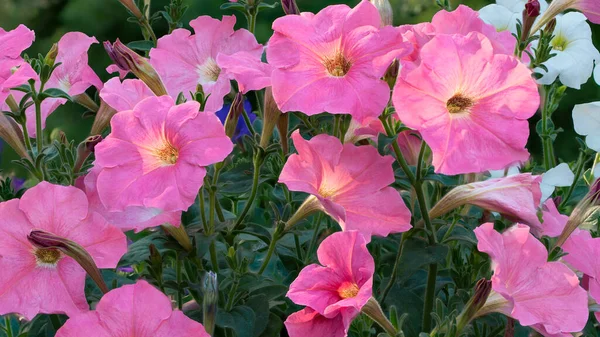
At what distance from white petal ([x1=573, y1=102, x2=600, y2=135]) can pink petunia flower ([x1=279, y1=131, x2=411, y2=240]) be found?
36cm

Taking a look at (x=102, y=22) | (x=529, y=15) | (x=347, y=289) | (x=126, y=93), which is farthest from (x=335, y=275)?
(x=102, y=22)

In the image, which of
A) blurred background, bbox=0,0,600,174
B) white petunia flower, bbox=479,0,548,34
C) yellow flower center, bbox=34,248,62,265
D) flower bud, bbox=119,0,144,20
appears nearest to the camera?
yellow flower center, bbox=34,248,62,265

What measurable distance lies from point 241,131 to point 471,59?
61 cm

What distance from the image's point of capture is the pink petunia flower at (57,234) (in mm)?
759

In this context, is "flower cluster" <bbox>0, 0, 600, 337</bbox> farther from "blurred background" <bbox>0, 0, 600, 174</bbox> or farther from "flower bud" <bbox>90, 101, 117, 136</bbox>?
"blurred background" <bbox>0, 0, 600, 174</bbox>

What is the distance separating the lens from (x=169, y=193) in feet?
2.34

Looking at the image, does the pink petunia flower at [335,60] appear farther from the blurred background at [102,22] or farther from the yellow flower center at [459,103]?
the blurred background at [102,22]

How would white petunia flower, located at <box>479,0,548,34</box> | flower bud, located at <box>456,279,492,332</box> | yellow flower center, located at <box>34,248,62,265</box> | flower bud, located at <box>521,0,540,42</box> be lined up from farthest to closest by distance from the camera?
white petunia flower, located at <box>479,0,548,34</box>
flower bud, located at <box>521,0,540,42</box>
yellow flower center, located at <box>34,248,62,265</box>
flower bud, located at <box>456,279,492,332</box>

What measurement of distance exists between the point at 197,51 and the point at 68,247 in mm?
330

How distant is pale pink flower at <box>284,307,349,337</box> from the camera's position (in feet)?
2.32

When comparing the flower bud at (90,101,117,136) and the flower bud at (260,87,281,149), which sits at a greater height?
the flower bud at (260,87,281,149)

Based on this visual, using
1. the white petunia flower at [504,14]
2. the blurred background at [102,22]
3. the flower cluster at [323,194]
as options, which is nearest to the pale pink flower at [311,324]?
the flower cluster at [323,194]

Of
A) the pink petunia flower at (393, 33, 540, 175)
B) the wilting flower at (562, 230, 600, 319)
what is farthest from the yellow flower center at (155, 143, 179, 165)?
the wilting flower at (562, 230, 600, 319)

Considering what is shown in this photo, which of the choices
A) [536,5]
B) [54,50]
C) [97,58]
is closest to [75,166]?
[54,50]
